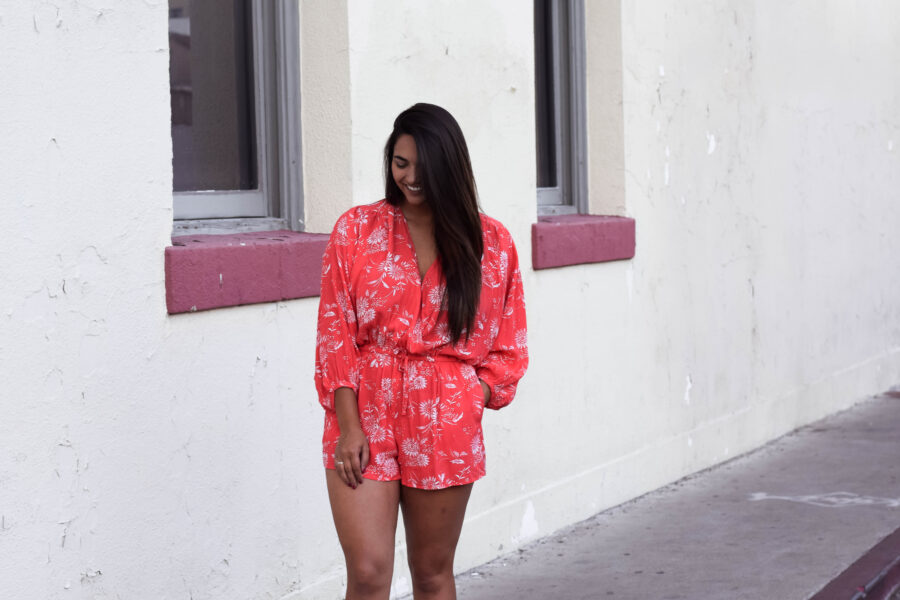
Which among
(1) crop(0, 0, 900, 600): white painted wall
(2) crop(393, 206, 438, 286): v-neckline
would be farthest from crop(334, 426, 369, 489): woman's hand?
(1) crop(0, 0, 900, 600): white painted wall

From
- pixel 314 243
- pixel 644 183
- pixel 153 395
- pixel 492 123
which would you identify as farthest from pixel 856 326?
pixel 153 395

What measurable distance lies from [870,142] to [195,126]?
25.3ft

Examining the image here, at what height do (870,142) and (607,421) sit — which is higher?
(870,142)

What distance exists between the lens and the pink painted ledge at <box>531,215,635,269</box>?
6367mm

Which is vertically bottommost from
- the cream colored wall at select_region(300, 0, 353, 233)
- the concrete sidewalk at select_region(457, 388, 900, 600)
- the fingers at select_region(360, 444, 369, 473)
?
the concrete sidewalk at select_region(457, 388, 900, 600)

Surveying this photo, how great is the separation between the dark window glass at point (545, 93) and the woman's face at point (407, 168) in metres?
3.69

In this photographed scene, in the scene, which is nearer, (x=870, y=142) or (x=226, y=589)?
(x=226, y=589)

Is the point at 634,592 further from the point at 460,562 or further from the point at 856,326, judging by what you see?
the point at 856,326

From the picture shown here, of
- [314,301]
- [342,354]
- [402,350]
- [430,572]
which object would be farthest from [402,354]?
[314,301]

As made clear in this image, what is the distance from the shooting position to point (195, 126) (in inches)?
194

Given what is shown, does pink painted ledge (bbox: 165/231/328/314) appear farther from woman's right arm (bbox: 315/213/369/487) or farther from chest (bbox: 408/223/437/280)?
chest (bbox: 408/223/437/280)

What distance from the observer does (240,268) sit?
4.55 meters

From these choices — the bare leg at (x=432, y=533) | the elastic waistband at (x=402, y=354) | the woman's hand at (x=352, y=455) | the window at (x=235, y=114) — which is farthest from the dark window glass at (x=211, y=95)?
the bare leg at (x=432, y=533)

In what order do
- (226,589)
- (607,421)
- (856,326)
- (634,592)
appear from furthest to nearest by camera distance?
1. (856,326)
2. (607,421)
3. (634,592)
4. (226,589)
